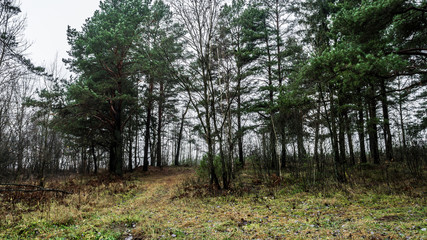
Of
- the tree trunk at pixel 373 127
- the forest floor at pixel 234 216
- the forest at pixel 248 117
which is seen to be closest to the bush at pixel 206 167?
the forest at pixel 248 117

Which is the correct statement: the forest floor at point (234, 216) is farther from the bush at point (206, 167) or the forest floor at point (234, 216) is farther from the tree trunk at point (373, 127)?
the tree trunk at point (373, 127)

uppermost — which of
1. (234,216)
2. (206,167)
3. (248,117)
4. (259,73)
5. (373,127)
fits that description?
(259,73)

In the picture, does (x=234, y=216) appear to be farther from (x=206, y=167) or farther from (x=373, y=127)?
(x=373, y=127)

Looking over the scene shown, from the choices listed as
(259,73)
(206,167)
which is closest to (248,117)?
(259,73)

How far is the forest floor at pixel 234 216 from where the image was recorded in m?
3.96

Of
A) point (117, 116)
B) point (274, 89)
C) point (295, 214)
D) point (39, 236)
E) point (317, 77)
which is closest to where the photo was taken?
point (39, 236)

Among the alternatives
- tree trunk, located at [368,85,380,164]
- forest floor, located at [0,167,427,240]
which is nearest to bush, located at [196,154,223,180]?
forest floor, located at [0,167,427,240]

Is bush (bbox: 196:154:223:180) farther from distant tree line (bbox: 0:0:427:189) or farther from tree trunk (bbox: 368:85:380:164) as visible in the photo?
tree trunk (bbox: 368:85:380:164)

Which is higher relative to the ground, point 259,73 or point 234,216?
point 259,73

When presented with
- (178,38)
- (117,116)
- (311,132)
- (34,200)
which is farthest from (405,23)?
(117,116)

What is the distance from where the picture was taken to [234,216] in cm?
520

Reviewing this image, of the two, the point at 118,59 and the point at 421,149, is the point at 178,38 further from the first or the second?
the point at 421,149

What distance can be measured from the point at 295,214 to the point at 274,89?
9148mm

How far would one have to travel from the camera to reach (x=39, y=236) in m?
4.26
